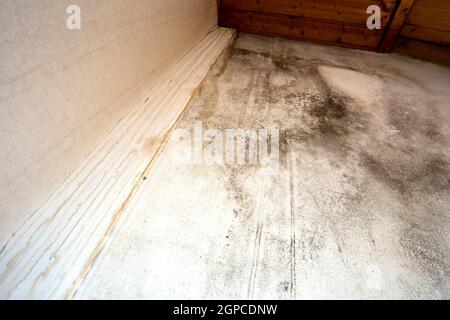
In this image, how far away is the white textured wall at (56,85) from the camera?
0.77 m

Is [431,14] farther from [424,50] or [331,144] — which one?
[331,144]

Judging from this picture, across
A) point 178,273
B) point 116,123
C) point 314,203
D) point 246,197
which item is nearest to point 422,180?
point 314,203

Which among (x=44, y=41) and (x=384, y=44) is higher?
(x=44, y=41)

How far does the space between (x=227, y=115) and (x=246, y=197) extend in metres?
→ 0.63

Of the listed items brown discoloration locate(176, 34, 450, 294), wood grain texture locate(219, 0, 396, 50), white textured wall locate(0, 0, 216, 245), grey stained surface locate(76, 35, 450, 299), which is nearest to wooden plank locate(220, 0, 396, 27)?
wood grain texture locate(219, 0, 396, 50)

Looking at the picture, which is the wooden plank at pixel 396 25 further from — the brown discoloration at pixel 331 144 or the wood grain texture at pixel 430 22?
the brown discoloration at pixel 331 144

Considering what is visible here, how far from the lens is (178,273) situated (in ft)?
2.76

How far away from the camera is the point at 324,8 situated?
96.0 inches

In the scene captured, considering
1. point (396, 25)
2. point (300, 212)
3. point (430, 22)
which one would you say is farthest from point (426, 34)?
point (300, 212)

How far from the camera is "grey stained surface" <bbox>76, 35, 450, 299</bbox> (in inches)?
33.2

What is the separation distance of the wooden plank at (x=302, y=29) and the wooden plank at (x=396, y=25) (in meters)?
0.07

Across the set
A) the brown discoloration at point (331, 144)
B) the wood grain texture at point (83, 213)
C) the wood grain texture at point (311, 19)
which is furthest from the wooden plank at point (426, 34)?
the wood grain texture at point (83, 213)
